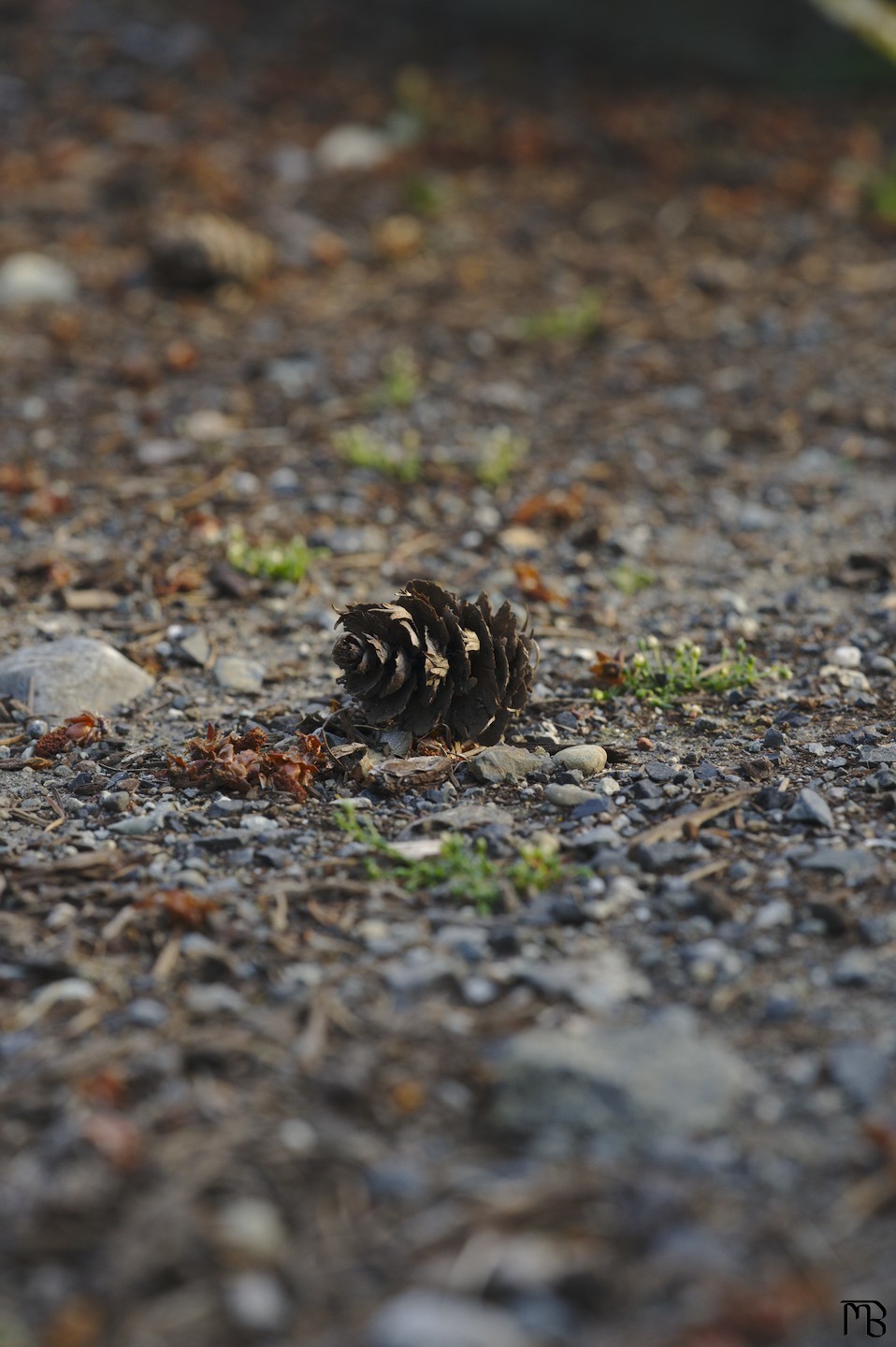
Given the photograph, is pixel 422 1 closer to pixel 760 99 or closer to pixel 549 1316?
pixel 760 99

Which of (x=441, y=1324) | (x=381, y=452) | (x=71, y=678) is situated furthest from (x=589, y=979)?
(x=381, y=452)

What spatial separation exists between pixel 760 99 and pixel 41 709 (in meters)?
7.58

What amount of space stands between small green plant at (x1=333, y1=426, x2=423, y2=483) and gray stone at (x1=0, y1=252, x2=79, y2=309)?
7.19 feet

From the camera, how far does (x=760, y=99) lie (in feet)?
29.3

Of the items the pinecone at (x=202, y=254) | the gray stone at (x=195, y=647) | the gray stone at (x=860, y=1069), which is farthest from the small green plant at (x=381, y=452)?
the gray stone at (x=860, y=1069)

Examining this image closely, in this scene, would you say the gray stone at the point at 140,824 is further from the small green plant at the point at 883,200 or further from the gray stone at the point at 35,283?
the small green plant at the point at 883,200

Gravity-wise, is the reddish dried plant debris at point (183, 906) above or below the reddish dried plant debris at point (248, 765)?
above

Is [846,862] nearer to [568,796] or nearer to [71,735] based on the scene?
[568,796]

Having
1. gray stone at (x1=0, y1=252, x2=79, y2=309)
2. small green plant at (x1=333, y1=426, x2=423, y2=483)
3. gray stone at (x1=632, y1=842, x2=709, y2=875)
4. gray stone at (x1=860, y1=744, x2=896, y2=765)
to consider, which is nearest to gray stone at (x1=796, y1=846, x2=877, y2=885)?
gray stone at (x1=632, y1=842, x2=709, y2=875)

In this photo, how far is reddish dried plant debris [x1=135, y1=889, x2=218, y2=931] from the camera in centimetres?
285

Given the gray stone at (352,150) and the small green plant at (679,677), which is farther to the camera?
the gray stone at (352,150)

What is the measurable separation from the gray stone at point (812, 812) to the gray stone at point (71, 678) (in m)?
2.15

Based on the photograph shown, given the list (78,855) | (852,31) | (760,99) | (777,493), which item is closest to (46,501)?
(78,855)

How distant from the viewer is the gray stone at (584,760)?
354 cm
